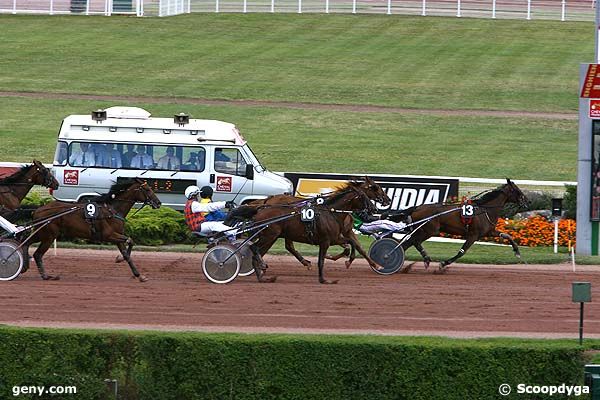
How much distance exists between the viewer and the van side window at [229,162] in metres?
25.7

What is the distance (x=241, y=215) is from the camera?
778 inches

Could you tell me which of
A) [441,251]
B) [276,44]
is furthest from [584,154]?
[276,44]

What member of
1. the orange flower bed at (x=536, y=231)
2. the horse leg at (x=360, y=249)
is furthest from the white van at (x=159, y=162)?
the horse leg at (x=360, y=249)

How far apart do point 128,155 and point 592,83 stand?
865cm

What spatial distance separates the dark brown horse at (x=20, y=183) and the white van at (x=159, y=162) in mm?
3841

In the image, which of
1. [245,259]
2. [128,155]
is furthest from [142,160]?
[245,259]

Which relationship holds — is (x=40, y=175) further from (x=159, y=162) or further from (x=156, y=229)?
(x=159, y=162)

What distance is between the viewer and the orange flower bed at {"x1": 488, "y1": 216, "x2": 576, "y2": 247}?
23875mm

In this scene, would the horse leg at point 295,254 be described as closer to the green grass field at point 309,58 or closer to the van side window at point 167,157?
the van side window at point 167,157

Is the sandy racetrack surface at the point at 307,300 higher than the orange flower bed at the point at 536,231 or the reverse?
the reverse

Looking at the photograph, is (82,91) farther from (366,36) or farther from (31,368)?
(31,368)

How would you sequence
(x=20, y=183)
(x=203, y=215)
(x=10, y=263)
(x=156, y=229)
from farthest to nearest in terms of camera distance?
(x=156, y=229) → (x=20, y=183) → (x=203, y=215) → (x=10, y=263)

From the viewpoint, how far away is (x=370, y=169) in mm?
33031

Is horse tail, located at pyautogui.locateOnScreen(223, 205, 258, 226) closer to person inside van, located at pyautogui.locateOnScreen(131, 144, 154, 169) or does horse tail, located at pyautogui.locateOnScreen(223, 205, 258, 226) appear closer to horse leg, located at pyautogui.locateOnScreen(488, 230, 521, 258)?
horse leg, located at pyautogui.locateOnScreen(488, 230, 521, 258)
